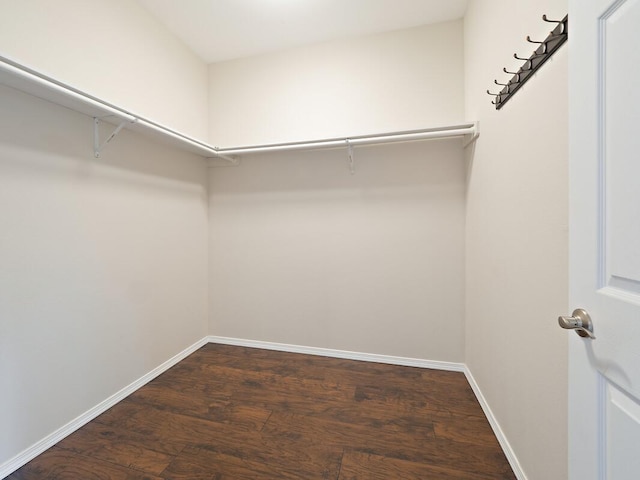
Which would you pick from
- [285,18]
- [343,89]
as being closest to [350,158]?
[343,89]

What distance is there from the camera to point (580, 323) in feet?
2.26

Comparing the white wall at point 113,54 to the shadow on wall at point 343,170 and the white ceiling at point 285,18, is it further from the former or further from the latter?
the shadow on wall at point 343,170

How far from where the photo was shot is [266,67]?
2.60 m

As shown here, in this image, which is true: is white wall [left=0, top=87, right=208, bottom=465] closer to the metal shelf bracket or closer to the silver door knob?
the metal shelf bracket

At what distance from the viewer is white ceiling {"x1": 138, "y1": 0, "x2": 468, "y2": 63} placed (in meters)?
2.01

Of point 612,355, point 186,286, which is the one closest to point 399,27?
point 612,355

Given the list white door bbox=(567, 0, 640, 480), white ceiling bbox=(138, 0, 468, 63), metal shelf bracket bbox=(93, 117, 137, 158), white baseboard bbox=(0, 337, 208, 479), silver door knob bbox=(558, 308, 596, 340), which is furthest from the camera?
white ceiling bbox=(138, 0, 468, 63)

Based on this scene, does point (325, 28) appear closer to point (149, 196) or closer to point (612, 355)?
point (149, 196)

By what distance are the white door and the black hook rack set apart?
→ 278 millimetres

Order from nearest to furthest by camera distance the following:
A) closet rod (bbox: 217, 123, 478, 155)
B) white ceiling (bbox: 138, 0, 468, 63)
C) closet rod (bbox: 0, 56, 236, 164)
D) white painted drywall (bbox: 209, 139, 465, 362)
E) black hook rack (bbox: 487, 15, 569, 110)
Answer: black hook rack (bbox: 487, 15, 569, 110)
closet rod (bbox: 0, 56, 236, 164)
closet rod (bbox: 217, 123, 478, 155)
white ceiling (bbox: 138, 0, 468, 63)
white painted drywall (bbox: 209, 139, 465, 362)

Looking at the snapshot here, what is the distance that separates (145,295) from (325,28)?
2637 mm

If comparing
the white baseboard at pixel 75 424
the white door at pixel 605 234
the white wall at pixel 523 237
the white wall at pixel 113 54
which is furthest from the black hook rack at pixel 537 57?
the white baseboard at pixel 75 424

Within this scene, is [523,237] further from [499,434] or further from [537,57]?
[499,434]

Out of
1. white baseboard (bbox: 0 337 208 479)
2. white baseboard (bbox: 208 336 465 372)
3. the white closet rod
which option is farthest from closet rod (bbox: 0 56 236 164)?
white baseboard (bbox: 208 336 465 372)
